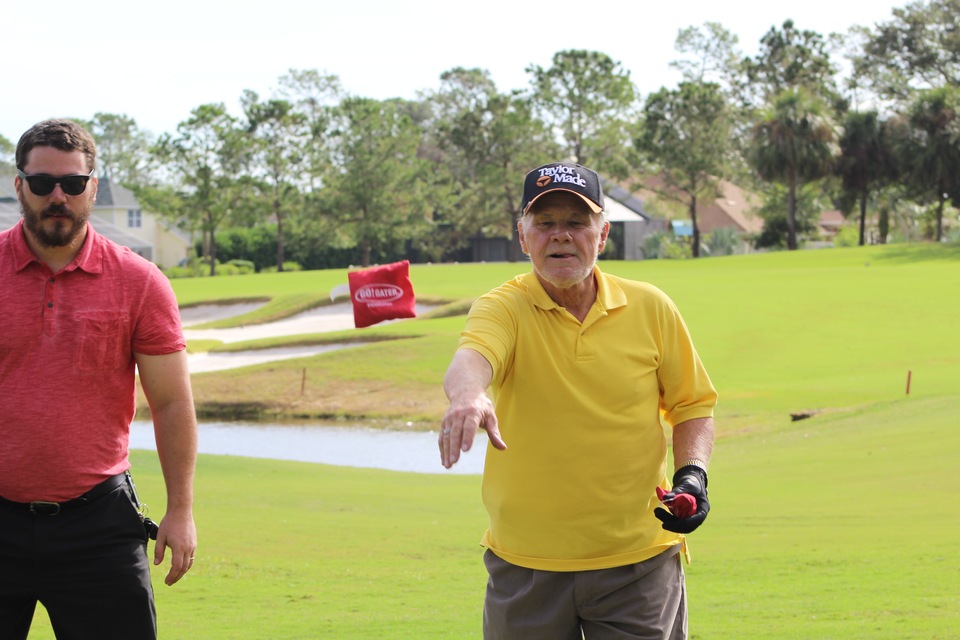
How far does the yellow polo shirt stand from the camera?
12.2ft

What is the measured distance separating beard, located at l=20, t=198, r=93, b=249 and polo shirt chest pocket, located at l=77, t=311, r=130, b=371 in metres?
0.26

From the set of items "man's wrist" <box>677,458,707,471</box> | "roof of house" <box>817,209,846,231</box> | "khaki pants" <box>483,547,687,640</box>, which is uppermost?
"roof of house" <box>817,209,846,231</box>

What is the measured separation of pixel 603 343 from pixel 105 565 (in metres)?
1.80

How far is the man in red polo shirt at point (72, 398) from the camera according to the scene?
3.96 m

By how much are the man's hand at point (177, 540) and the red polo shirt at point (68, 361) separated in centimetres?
27

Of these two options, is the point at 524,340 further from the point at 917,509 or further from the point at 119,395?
the point at 917,509

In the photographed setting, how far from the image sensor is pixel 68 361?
3.98m

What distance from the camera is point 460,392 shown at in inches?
127

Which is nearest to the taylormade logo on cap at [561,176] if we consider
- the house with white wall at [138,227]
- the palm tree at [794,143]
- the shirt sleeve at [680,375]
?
the shirt sleeve at [680,375]

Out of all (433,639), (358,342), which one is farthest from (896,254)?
(433,639)

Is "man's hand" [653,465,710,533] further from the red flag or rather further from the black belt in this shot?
the red flag

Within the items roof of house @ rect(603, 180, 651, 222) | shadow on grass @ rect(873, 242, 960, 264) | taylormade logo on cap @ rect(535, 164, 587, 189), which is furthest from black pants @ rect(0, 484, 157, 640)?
roof of house @ rect(603, 180, 651, 222)

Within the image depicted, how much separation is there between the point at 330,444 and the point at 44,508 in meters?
19.3

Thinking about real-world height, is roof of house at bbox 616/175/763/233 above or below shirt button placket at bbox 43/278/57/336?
above
